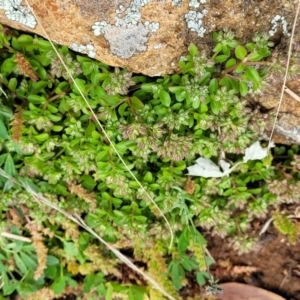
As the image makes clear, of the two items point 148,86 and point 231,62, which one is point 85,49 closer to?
point 148,86

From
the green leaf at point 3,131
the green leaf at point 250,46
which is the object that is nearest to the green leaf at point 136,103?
the green leaf at point 250,46

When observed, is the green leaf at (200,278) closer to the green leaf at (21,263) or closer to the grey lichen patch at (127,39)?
the green leaf at (21,263)

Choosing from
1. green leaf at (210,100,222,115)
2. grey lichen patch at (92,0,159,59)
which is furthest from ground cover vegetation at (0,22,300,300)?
grey lichen patch at (92,0,159,59)

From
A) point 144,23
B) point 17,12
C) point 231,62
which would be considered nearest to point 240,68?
point 231,62

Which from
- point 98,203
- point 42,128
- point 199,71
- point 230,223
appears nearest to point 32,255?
point 98,203

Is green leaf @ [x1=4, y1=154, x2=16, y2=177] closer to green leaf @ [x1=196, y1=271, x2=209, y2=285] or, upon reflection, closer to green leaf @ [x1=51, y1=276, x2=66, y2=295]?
green leaf @ [x1=51, y1=276, x2=66, y2=295]
